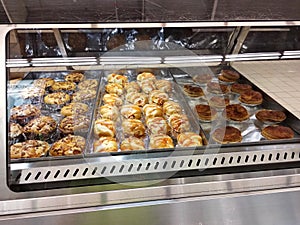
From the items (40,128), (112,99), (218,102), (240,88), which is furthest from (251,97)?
(40,128)

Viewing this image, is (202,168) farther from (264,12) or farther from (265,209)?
(264,12)

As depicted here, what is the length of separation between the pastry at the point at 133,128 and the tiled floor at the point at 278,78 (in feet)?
1.86

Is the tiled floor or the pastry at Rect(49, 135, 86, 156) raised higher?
the tiled floor

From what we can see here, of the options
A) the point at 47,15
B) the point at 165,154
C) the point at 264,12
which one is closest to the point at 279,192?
the point at 165,154

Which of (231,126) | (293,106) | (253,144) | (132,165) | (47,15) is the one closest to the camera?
(47,15)

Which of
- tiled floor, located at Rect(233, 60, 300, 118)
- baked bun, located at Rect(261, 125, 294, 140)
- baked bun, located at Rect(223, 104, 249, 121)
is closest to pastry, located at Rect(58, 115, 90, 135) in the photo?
baked bun, located at Rect(223, 104, 249, 121)

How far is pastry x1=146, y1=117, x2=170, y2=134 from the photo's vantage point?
1.02m

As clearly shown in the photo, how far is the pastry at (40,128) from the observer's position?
0.96 m

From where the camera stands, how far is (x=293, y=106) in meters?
1.17

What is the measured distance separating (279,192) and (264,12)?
0.51 m

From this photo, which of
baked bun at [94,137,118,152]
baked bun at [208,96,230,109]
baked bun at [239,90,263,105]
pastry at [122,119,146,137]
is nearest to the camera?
baked bun at [94,137,118,152]

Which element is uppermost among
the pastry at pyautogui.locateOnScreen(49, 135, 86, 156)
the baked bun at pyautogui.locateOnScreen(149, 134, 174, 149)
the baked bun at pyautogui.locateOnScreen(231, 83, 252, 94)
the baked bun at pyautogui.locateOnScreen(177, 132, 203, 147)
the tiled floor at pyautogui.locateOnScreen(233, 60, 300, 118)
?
the tiled floor at pyautogui.locateOnScreen(233, 60, 300, 118)

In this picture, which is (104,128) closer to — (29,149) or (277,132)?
(29,149)

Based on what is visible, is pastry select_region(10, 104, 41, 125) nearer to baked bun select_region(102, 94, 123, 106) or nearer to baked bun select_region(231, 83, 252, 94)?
baked bun select_region(102, 94, 123, 106)
